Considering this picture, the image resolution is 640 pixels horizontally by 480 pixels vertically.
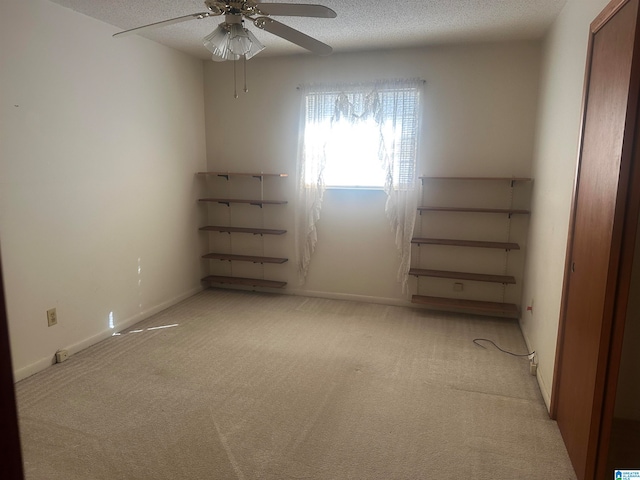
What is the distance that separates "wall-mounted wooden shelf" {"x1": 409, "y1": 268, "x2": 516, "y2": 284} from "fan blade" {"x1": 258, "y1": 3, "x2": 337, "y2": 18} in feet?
8.51

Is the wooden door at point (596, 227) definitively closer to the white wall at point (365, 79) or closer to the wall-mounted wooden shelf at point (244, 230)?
the white wall at point (365, 79)

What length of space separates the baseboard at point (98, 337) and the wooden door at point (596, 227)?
8.74 feet

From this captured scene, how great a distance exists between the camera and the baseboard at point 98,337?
9.17 ft

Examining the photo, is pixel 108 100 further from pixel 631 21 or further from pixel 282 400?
pixel 631 21

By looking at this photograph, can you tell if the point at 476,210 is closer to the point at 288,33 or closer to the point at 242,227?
the point at 288,33

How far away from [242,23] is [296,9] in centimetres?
39

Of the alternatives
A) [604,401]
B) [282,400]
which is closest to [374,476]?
[282,400]

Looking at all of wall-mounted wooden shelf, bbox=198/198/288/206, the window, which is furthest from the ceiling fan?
wall-mounted wooden shelf, bbox=198/198/288/206

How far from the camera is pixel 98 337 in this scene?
3385 mm

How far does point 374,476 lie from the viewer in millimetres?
1911

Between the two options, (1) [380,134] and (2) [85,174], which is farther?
(1) [380,134]

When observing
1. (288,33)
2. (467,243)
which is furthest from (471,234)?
(288,33)

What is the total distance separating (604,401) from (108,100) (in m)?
3.68

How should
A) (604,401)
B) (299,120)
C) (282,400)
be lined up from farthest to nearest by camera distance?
(299,120)
(282,400)
(604,401)
